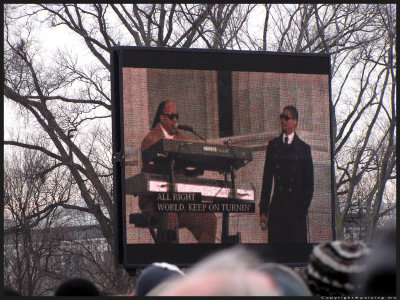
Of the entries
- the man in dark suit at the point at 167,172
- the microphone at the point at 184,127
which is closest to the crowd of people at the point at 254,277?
the man in dark suit at the point at 167,172

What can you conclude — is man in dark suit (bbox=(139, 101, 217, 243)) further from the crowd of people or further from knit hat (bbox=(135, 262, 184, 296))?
the crowd of people

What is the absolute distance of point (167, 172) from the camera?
24.9 ft

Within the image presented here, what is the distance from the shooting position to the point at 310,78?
834cm

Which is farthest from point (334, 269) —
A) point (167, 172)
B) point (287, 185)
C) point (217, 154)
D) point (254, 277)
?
point (287, 185)

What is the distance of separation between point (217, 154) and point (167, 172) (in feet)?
1.86

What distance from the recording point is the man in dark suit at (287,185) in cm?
797

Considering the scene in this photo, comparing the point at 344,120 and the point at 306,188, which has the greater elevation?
the point at 344,120

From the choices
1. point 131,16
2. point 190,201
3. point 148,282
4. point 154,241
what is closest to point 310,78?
point 190,201

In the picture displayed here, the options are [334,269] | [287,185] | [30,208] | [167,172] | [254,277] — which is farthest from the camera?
[30,208]

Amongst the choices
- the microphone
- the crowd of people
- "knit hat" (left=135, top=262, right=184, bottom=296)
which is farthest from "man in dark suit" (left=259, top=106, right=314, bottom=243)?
the crowd of people

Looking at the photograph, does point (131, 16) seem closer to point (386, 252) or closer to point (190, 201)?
point (190, 201)

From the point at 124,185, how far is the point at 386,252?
6308mm

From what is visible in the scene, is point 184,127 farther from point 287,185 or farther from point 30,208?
point 30,208

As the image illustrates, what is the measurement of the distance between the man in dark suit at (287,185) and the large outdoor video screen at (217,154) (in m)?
0.01
